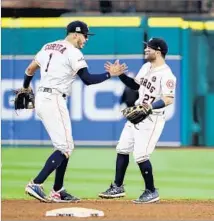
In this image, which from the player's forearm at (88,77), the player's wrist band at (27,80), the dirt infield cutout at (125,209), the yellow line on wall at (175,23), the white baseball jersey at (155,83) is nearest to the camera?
the dirt infield cutout at (125,209)

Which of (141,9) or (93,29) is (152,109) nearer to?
(93,29)

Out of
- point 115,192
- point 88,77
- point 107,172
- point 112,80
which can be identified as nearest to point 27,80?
point 88,77

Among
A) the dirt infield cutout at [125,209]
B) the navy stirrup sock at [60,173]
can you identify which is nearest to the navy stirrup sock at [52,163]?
the navy stirrup sock at [60,173]

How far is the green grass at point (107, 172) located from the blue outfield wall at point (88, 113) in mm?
635

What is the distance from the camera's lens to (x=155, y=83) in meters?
8.06

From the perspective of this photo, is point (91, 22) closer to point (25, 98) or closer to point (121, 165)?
point (25, 98)

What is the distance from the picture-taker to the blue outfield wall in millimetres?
16156

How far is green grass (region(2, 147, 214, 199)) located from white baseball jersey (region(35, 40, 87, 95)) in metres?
1.76

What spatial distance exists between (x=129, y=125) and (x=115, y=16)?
815 centimetres

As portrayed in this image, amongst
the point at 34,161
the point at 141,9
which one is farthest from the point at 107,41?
the point at 34,161

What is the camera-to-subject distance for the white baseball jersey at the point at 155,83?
7.95 meters

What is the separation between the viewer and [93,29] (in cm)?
1617

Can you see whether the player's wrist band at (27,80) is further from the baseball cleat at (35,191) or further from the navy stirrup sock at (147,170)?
the navy stirrup sock at (147,170)

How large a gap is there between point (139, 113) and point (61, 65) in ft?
2.78
